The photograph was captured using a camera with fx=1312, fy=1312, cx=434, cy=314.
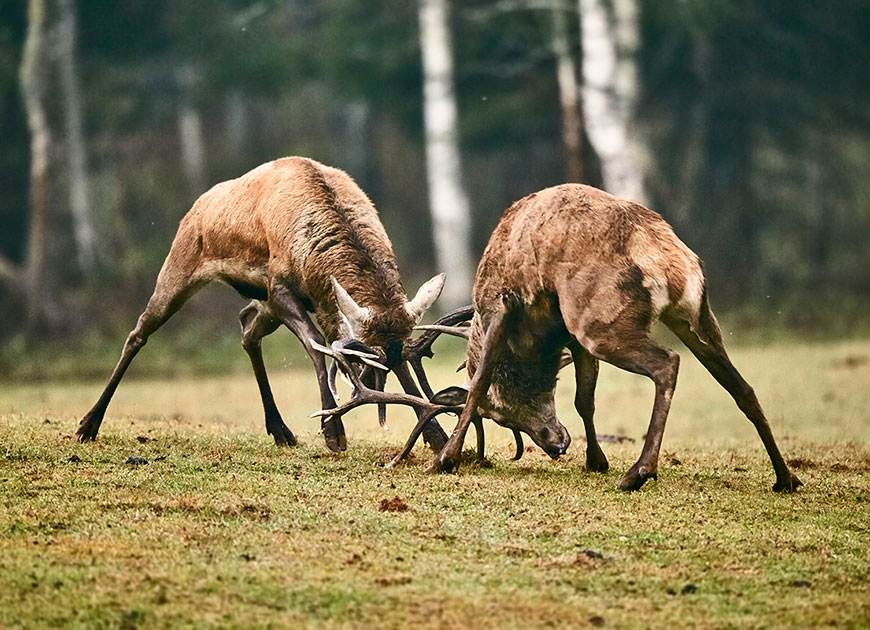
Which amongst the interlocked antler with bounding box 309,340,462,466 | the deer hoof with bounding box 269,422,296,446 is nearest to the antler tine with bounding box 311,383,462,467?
the interlocked antler with bounding box 309,340,462,466

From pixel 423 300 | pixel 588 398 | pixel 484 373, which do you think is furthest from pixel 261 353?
pixel 588 398

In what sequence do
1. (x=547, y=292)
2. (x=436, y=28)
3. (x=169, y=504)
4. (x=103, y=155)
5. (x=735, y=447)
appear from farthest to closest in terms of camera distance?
1. (x=103, y=155)
2. (x=436, y=28)
3. (x=735, y=447)
4. (x=547, y=292)
5. (x=169, y=504)

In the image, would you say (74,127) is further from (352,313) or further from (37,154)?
(352,313)

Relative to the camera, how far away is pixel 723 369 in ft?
27.2

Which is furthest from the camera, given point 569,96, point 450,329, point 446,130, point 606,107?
point 569,96

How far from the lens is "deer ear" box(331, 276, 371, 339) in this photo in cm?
941

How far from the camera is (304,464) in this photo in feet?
29.5

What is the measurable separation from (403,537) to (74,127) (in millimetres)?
22999

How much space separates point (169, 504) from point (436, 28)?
18119 mm

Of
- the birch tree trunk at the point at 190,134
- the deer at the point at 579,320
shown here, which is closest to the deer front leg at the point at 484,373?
the deer at the point at 579,320

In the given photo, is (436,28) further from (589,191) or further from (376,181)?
(589,191)

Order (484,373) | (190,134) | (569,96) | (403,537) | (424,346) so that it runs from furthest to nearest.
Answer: (190,134) < (569,96) < (424,346) < (484,373) < (403,537)

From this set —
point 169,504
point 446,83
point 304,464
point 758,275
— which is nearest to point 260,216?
point 304,464

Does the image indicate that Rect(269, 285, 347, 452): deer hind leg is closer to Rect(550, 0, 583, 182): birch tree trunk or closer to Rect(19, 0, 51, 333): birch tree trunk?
Rect(19, 0, 51, 333): birch tree trunk
